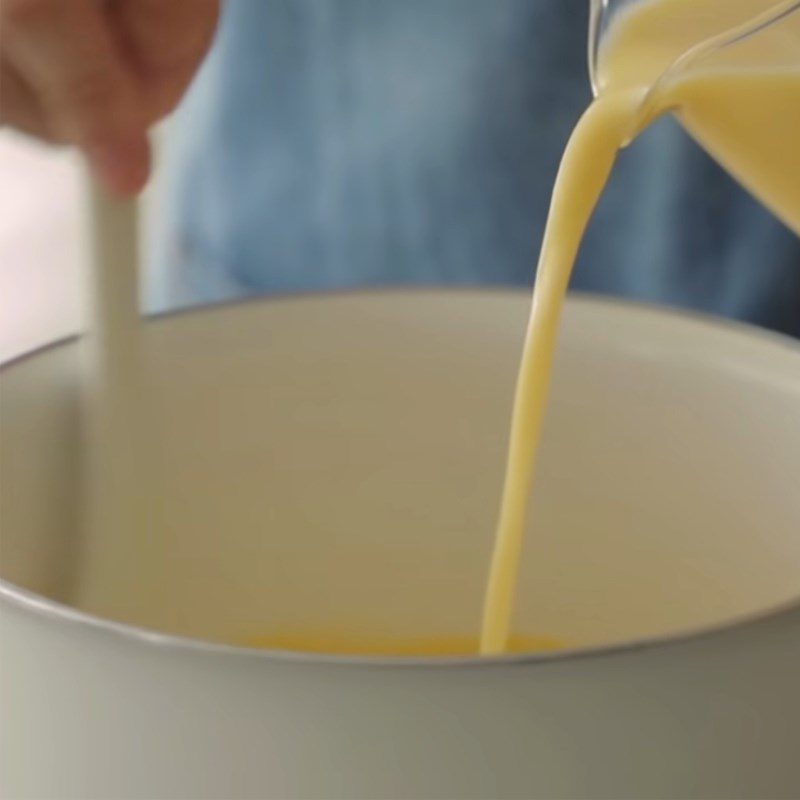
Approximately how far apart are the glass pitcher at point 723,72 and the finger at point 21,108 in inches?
6.8

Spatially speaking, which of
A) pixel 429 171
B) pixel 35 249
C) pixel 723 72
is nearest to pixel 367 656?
pixel 723 72

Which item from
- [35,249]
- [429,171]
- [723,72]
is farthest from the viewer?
[35,249]

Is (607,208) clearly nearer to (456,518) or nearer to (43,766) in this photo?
(456,518)

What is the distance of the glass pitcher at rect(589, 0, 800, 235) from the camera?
1.35 ft

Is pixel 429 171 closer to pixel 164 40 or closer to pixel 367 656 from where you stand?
pixel 164 40

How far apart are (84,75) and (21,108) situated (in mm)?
51

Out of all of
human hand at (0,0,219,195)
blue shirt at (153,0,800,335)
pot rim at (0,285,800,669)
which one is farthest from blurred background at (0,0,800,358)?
pot rim at (0,285,800,669)

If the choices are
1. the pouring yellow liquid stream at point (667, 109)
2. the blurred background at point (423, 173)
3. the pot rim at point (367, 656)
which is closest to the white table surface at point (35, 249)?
the blurred background at point (423, 173)

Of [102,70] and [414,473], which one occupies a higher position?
[102,70]

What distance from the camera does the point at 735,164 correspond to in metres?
0.44

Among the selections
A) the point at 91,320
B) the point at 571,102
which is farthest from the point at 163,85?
the point at 571,102

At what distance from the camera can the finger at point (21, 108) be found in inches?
19.2

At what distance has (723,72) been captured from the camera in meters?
0.41

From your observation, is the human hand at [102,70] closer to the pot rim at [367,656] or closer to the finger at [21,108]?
the finger at [21,108]
